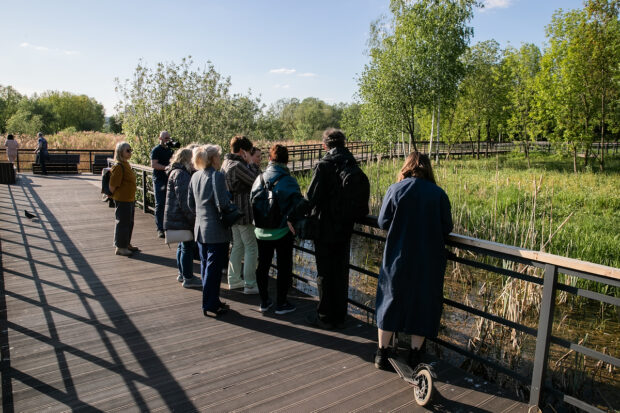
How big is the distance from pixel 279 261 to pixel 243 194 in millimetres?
820

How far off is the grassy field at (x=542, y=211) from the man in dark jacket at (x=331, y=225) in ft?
9.36

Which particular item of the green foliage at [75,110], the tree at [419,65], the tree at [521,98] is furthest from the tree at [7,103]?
the tree at [521,98]

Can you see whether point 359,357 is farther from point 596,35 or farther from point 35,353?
point 596,35

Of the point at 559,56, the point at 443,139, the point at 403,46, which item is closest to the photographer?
the point at 559,56

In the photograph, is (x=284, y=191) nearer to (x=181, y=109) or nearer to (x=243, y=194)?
(x=243, y=194)

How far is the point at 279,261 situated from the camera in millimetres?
4238

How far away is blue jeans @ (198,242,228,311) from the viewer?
4168mm

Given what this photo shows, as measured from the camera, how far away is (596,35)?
787 inches

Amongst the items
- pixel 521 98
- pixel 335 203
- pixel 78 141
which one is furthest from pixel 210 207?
pixel 521 98

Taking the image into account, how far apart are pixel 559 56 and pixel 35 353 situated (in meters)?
25.0

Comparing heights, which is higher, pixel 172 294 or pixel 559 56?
pixel 559 56

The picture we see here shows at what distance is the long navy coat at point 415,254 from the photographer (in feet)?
9.65

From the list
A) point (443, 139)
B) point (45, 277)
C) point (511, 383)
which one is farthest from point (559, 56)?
point (45, 277)

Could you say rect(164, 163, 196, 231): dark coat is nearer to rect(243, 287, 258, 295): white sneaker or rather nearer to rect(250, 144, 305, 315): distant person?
rect(243, 287, 258, 295): white sneaker
